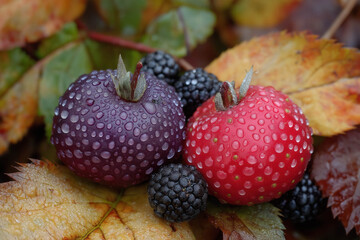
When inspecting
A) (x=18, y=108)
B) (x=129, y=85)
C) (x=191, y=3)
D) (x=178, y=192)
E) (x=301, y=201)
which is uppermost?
(x=191, y=3)

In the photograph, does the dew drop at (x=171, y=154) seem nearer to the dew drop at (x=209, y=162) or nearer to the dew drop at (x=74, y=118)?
the dew drop at (x=209, y=162)

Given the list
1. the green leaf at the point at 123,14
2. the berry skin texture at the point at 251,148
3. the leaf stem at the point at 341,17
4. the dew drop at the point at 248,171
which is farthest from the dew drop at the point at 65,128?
the leaf stem at the point at 341,17

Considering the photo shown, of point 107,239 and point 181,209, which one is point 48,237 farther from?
point 181,209

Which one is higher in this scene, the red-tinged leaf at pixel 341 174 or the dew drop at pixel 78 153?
the dew drop at pixel 78 153

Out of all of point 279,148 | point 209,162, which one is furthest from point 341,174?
point 209,162

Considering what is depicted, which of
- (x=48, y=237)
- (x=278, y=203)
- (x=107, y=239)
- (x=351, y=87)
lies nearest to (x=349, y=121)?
(x=351, y=87)

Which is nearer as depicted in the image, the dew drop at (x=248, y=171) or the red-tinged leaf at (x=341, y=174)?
the dew drop at (x=248, y=171)

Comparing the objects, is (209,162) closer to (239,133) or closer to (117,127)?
(239,133)
